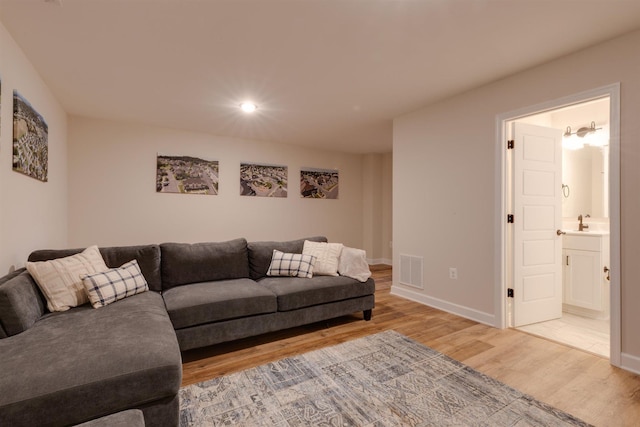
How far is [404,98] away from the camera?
3381 millimetres

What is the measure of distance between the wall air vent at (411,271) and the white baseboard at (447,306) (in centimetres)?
11

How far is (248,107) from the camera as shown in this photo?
144 inches

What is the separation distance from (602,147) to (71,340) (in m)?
5.38

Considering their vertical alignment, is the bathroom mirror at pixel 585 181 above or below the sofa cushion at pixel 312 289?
above

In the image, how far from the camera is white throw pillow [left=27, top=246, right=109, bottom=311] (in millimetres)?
2037

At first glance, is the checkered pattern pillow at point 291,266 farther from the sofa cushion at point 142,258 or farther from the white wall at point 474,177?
the white wall at point 474,177

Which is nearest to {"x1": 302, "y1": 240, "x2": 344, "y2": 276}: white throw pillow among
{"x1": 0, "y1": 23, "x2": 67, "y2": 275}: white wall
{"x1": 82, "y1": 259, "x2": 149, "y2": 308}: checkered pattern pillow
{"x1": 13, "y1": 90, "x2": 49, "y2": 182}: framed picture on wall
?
{"x1": 82, "y1": 259, "x2": 149, "y2": 308}: checkered pattern pillow

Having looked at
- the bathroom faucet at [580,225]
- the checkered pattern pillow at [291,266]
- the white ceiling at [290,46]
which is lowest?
the checkered pattern pillow at [291,266]

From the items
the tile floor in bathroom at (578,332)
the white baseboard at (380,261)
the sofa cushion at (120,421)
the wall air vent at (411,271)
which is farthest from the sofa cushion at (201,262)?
the white baseboard at (380,261)

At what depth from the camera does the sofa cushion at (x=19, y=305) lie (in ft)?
5.32

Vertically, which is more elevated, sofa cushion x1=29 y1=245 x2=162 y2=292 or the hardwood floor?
sofa cushion x1=29 y1=245 x2=162 y2=292

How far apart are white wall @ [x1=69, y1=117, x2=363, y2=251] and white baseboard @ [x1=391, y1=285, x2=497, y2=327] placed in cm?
242

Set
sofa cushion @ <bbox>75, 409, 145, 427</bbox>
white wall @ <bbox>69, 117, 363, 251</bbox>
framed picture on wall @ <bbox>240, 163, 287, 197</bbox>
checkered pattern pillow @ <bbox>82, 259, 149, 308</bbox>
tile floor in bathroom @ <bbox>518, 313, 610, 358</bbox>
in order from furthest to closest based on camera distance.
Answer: framed picture on wall @ <bbox>240, 163, 287, 197</bbox>
white wall @ <bbox>69, 117, 363, 251</bbox>
tile floor in bathroom @ <bbox>518, 313, 610, 358</bbox>
checkered pattern pillow @ <bbox>82, 259, 149, 308</bbox>
sofa cushion @ <bbox>75, 409, 145, 427</bbox>

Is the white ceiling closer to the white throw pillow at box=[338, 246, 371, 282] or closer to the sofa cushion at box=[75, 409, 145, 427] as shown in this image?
the white throw pillow at box=[338, 246, 371, 282]
